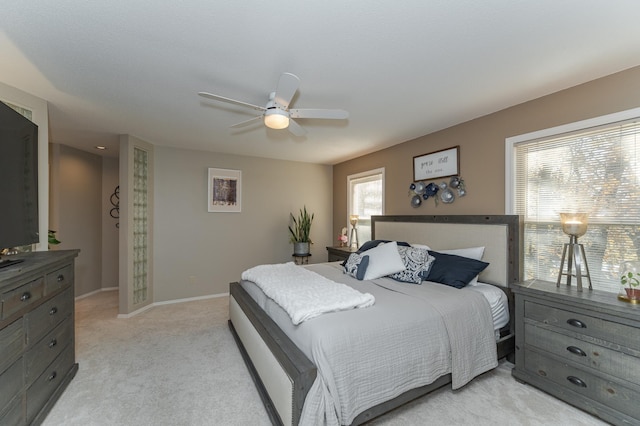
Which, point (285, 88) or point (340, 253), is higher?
point (285, 88)

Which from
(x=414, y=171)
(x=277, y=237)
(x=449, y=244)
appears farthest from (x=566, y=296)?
(x=277, y=237)

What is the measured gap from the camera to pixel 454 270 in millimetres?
2600

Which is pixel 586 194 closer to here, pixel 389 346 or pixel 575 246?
pixel 575 246

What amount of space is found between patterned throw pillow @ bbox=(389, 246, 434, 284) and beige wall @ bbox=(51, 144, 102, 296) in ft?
16.9

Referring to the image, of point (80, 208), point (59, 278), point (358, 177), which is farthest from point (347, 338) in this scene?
point (80, 208)

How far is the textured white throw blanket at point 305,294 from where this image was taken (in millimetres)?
1828

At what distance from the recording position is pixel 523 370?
2211 millimetres

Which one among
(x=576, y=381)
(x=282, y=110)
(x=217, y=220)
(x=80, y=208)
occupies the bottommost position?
(x=576, y=381)

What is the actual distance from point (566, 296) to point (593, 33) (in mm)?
1799

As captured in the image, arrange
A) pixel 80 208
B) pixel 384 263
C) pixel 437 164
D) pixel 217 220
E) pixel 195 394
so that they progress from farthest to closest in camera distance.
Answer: pixel 217 220 → pixel 80 208 → pixel 437 164 → pixel 384 263 → pixel 195 394

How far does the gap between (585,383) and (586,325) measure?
1.35 feet

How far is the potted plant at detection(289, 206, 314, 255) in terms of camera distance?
16.2ft

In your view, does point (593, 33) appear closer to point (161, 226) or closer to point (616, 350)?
point (616, 350)

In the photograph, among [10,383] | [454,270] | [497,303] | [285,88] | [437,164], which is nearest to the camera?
[10,383]
